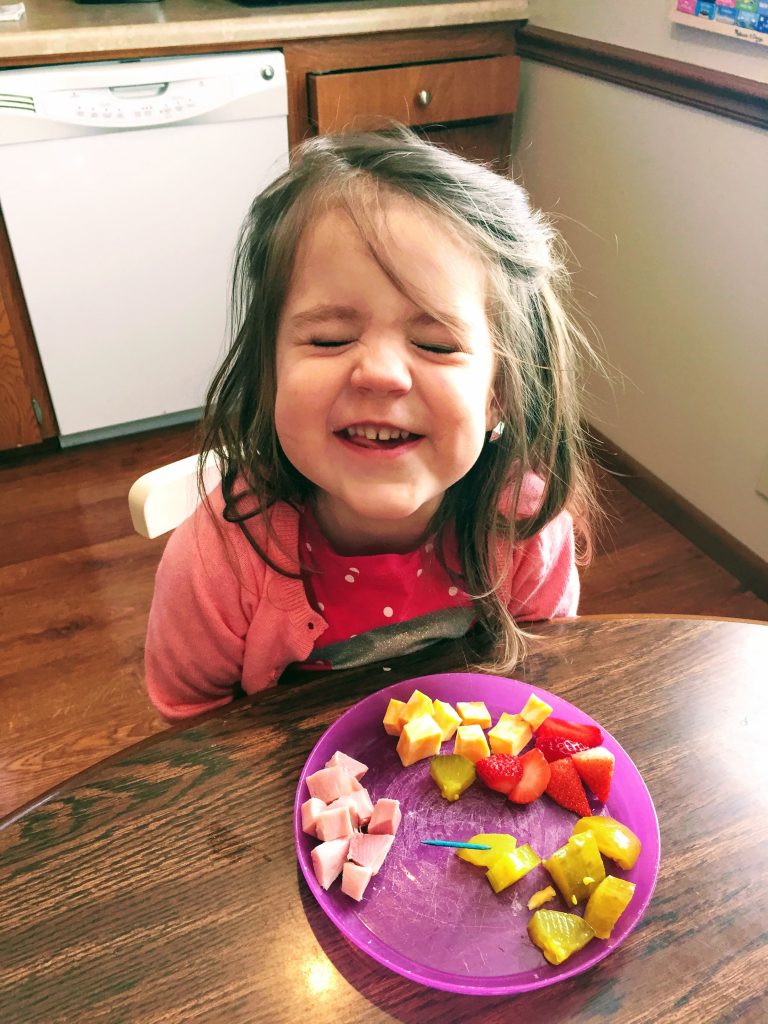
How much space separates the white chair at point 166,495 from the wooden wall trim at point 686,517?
1169mm

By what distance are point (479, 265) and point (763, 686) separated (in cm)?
47

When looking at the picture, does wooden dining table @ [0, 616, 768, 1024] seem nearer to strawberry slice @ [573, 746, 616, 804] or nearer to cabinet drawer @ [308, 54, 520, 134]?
strawberry slice @ [573, 746, 616, 804]

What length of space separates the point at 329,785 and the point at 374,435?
30 centimetres

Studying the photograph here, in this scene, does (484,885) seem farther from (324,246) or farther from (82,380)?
(82,380)

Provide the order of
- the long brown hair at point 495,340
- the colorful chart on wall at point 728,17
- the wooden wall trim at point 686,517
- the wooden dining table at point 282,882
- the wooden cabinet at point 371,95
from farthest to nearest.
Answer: the wooden cabinet at point 371,95 → the wooden wall trim at point 686,517 → the colorful chart on wall at point 728,17 → the long brown hair at point 495,340 → the wooden dining table at point 282,882

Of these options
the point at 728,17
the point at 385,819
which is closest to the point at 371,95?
the point at 728,17

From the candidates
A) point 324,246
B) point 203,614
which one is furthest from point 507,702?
point 324,246

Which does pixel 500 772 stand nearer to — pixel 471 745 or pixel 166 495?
pixel 471 745

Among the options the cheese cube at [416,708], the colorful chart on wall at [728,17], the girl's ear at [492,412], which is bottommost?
the cheese cube at [416,708]

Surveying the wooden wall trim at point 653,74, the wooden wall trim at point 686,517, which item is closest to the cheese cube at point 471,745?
the wooden wall trim at point 686,517

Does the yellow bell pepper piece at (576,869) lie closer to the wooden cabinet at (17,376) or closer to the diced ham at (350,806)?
the diced ham at (350,806)

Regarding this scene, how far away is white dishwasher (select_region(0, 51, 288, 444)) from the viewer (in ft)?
6.70

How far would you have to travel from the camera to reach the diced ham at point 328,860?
0.64 meters

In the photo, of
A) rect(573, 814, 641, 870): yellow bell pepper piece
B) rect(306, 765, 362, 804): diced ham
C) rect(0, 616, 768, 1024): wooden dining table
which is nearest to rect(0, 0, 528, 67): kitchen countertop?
rect(0, 616, 768, 1024): wooden dining table
